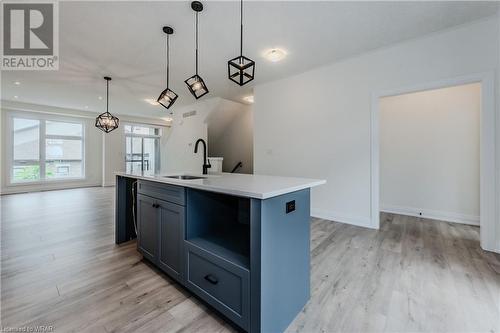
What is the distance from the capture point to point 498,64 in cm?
242

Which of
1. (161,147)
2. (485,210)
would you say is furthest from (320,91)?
(161,147)

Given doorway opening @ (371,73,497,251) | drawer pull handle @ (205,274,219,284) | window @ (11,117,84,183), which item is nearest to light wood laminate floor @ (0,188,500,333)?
drawer pull handle @ (205,274,219,284)

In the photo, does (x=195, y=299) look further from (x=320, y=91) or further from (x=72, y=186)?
(x=72, y=186)

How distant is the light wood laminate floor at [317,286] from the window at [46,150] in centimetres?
472

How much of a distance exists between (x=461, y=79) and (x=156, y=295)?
416cm

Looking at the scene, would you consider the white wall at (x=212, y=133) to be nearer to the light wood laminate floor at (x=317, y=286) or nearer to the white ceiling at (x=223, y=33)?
the white ceiling at (x=223, y=33)

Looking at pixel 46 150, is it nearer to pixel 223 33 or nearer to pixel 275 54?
pixel 223 33

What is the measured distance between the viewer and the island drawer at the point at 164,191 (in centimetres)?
170

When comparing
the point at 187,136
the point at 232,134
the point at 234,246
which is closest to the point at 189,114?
the point at 187,136

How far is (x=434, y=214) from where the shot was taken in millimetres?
3756

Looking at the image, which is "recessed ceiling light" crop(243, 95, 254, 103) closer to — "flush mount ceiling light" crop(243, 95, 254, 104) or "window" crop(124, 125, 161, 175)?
"flush mount ceiling light" crop(243, 95, 254, 104)

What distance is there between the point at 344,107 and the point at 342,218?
6.29ft

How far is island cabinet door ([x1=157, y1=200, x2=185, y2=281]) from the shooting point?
66.8 inches

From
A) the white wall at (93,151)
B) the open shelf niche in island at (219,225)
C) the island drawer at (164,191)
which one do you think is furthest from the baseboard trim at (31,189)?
the open shelf niche in island at (219,225)
